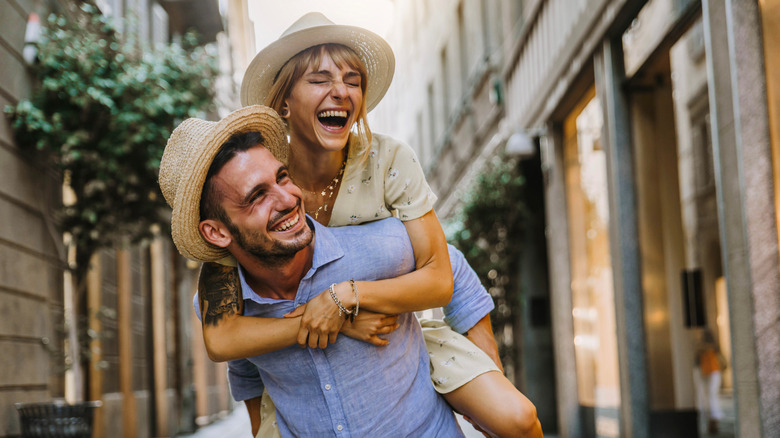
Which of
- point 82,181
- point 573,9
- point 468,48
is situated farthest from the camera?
point 468,48

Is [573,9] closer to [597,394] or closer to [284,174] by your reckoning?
[597,394]

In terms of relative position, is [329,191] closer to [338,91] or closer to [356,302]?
[338,91]

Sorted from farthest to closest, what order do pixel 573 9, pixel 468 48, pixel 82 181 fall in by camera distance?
1. pixel 468 48
2. pixel 573 9
3. pixel 82 181

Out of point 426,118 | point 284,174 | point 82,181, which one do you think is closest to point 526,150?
point 82,181

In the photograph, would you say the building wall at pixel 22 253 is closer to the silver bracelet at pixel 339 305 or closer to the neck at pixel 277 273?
the neck at pixel 277 273

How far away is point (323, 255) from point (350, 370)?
29cm

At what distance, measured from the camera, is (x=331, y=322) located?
2.12 metres

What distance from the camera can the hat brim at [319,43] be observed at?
2.36 metres

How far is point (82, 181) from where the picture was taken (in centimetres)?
894

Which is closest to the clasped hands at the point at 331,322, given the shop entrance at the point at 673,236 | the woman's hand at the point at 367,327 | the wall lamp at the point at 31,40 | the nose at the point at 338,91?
the woman's hand at the point at 367,327

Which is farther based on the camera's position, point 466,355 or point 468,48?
point 468,48

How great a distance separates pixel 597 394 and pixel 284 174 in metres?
9.44

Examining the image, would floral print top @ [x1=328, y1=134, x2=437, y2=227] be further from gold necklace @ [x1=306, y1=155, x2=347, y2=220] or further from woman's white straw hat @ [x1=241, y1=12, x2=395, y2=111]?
woman's white straw hat @ [x1=241, y1=12, x2=395, y2=111]

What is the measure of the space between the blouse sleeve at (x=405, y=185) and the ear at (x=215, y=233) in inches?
22.8
